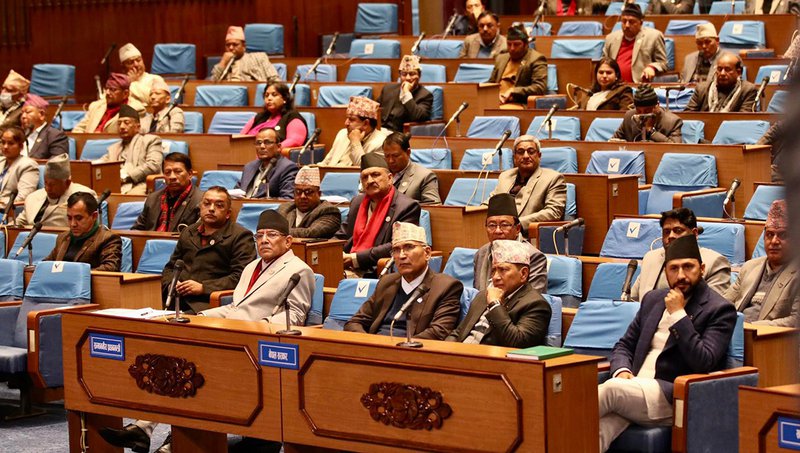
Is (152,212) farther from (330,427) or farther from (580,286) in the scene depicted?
(330,427)

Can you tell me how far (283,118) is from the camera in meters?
8.88

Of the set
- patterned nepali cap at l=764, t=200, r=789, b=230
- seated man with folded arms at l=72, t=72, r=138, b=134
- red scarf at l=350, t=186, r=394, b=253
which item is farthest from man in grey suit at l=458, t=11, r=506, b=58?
patterned nepali cap at l=764, t=200, r=789, b=230

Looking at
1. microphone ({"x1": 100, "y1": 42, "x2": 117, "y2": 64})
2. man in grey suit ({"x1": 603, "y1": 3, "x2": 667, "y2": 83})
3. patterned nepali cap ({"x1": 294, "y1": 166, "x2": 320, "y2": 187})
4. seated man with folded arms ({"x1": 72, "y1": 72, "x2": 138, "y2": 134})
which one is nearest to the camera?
patterned nepali cap ({"x1": 294, "y1": 166, "x2": 320, "y2": 187})

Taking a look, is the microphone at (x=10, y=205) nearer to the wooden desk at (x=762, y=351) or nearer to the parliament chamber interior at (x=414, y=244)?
the parliament chamber interior at (x=414, y=244)

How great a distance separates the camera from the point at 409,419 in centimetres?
353

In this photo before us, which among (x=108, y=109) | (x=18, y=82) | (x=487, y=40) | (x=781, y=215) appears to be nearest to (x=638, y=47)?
(x=487, y=40)

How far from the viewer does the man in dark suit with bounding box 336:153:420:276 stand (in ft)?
20.1

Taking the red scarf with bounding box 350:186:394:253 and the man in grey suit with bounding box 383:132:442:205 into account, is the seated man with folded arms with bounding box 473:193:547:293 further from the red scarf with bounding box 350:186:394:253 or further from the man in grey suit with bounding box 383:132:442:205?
the man in grey suit with bounding box 383:132:442:205

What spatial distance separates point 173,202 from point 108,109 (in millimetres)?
3422

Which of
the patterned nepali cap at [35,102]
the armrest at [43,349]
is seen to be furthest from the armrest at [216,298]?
the patterned nepali cap at [35,102]

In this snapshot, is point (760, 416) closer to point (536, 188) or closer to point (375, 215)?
point (375, 215)

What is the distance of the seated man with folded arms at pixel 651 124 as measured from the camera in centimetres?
754

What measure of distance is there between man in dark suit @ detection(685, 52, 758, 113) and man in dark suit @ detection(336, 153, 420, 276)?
284 centimetres

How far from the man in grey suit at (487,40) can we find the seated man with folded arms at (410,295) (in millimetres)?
6004
